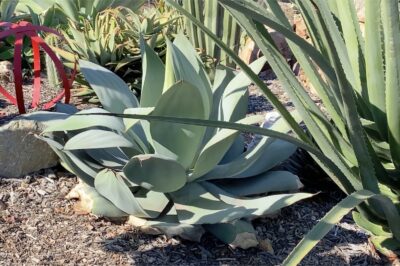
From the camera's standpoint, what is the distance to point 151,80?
8.40ft

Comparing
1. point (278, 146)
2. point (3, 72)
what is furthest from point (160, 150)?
point (3, 72)

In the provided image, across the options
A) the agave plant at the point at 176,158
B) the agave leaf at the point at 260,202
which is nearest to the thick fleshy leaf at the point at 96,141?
the agave plant at the point at 176,158

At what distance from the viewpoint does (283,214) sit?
259 centimetres

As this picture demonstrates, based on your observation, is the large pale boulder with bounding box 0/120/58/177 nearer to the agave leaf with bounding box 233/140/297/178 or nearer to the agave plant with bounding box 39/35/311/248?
the agave plant with bounding box 39/35/311/248

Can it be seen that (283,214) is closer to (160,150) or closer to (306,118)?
(160,150)

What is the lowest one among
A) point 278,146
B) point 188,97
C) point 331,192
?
point 331,192

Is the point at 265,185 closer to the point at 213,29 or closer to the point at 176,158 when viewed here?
the point at 176,158

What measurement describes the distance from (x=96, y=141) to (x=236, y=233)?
0.60m

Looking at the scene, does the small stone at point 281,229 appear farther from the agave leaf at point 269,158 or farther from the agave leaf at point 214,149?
the agave leaf at point 214,149

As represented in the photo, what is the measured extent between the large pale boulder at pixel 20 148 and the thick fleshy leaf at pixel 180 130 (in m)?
0.58

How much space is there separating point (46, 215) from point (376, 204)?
1226 mm

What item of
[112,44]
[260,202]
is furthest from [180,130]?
[112,44]

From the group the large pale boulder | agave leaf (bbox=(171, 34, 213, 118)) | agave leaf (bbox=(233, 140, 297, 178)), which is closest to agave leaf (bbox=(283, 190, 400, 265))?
agave leaf (bbox=(233, 140, 297, 178))

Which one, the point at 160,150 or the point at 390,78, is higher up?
the point at 390,78
